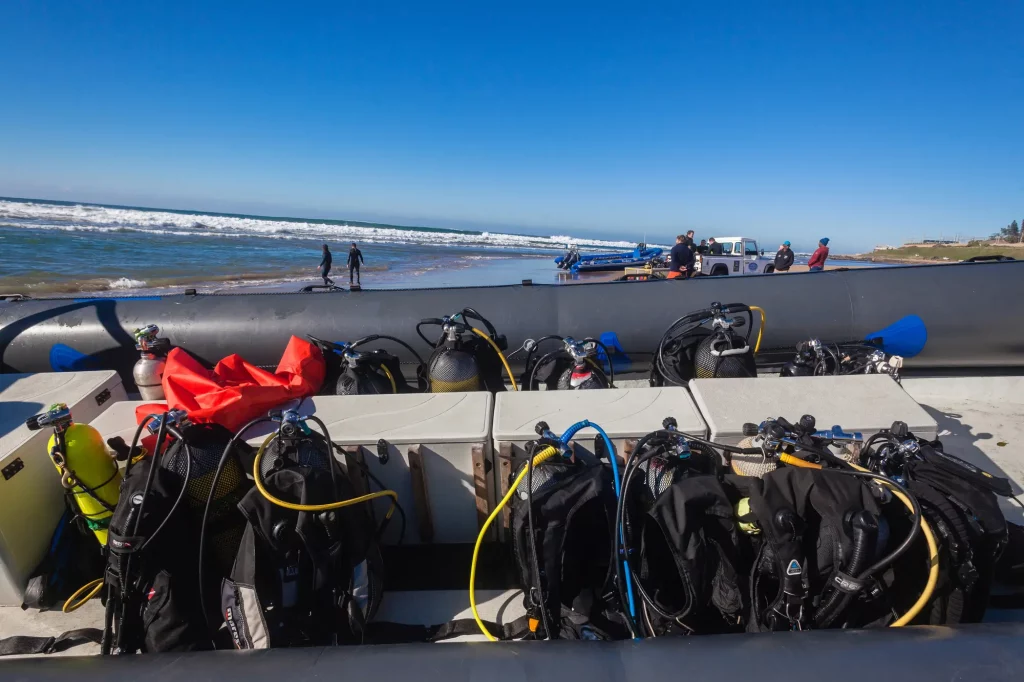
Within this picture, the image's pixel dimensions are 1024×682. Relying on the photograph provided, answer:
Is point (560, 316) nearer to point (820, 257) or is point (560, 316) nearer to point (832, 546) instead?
point (832, 546)

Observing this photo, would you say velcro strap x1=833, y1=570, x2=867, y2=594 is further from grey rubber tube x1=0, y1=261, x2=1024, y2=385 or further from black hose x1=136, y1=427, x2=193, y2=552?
grey rubber tube x1=0, y1=261, x2=1024, y2=385

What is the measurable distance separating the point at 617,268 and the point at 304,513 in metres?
13.5

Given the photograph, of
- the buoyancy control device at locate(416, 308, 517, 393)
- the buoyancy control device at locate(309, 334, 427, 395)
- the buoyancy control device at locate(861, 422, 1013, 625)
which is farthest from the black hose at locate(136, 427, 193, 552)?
the buoyancy control device at locate(861, 422, 1013, 625)

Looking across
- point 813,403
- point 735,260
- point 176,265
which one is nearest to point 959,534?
point 813,403

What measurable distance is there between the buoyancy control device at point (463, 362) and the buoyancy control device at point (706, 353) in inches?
35.8

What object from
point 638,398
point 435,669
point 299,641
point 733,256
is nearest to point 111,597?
point 299,641

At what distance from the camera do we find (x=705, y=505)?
1300mm

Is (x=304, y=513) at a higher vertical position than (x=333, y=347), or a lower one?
lower

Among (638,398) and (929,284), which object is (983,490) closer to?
(638,398)

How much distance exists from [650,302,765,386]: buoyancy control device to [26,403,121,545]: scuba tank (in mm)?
2524

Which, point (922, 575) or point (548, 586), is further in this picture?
point (548, 586)

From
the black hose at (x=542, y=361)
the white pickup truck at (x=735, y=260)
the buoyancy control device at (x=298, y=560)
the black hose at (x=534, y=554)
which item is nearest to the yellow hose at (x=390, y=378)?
the black hose at (x=542, y=361)

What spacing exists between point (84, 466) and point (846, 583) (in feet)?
7.81

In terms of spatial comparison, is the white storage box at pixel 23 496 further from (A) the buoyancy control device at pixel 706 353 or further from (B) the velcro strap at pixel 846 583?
(A) the buoyancy control device at pixel 706 353
